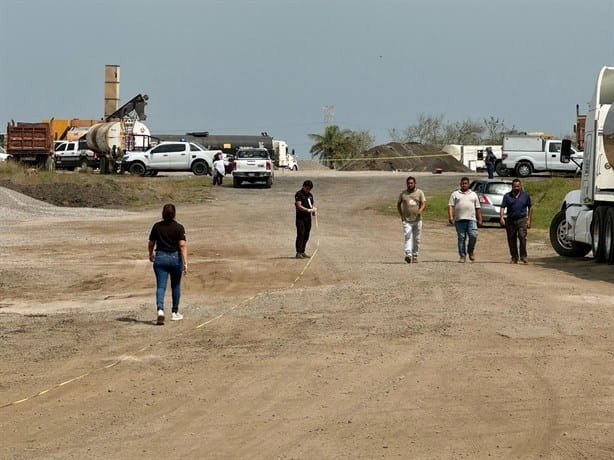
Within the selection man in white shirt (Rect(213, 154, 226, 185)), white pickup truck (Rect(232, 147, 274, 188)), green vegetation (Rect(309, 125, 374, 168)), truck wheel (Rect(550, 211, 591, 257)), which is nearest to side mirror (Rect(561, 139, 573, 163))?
truck wheel (Rect(550, 211, 591, 257))

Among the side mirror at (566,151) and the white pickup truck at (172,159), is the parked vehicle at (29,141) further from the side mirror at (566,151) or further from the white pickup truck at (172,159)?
the side mirror at (566,151)

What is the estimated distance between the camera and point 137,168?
2285 inches

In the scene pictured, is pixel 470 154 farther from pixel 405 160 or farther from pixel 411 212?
pixel 411 212

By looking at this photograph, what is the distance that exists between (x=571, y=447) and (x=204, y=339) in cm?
620

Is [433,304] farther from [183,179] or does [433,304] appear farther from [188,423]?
[183,179]

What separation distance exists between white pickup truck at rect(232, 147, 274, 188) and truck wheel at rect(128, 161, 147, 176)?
294 inches

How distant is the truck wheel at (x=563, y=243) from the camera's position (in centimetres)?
2630

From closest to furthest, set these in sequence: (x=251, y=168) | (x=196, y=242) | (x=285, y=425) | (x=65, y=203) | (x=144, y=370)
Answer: (x=285, y=425), (x=144, y=370), (x=196, y=242), (x=65, y=203), (x=251, y=168)

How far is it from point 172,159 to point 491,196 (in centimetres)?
2384

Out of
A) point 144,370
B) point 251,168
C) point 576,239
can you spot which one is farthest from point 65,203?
point 144,370

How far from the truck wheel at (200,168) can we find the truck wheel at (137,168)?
2.47m

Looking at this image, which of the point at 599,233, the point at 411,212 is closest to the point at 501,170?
the point at 599,233

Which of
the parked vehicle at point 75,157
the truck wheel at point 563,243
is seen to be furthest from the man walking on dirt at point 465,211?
the parked vehicle at point 75,157

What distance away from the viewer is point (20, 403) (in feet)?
33.8
